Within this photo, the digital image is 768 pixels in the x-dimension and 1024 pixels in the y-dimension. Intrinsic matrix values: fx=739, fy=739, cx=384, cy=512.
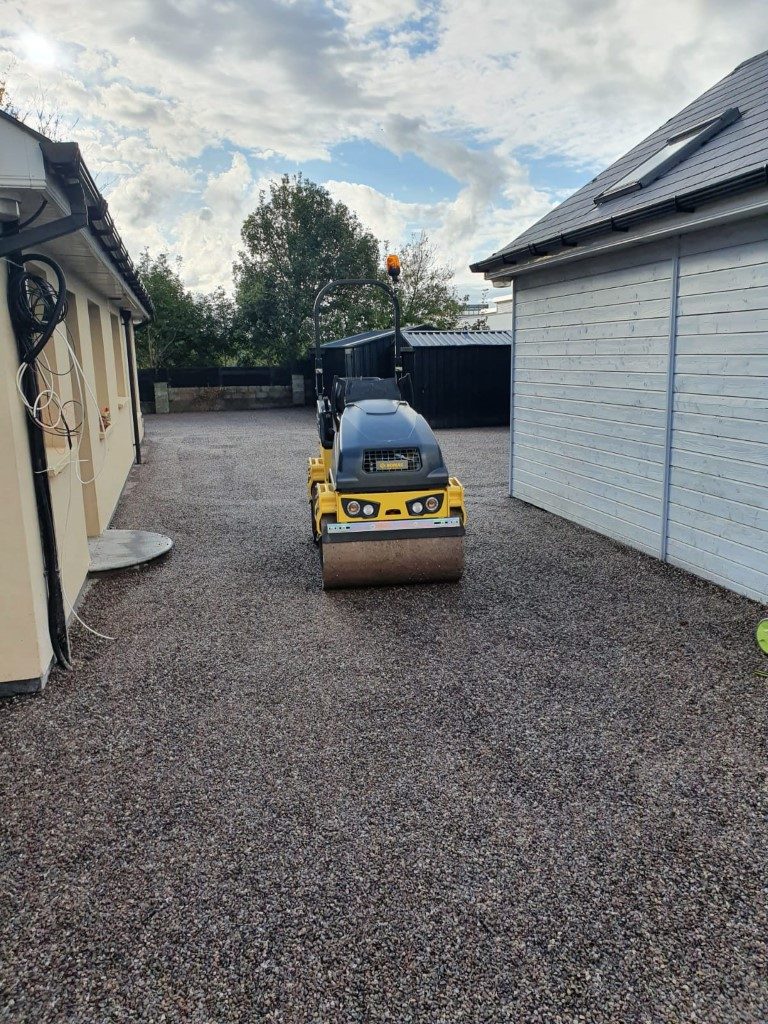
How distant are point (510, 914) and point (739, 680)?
2.32m

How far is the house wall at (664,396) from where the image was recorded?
524 centimetres

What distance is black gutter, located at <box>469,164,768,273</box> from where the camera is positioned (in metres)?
4.72

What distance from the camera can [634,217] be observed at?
227 inches

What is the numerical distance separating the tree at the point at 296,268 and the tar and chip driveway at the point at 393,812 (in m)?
20.8

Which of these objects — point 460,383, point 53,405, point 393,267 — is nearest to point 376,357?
point 460,383

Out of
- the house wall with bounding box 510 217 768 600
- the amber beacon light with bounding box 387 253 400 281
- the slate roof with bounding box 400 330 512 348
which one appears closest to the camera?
the house wall with bounding box 510 217 768 600

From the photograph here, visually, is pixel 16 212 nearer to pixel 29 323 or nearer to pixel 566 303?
pixel 29 323

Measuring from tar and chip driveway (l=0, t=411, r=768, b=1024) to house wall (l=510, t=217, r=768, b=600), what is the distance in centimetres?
67

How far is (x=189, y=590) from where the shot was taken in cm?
579

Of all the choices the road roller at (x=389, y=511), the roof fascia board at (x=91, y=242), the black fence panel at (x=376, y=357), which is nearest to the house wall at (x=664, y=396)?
the road roller at (x=389, y=511)

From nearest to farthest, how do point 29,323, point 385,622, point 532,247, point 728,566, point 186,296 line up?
point 29,323
point 385,622
point 728,566
point 532,247
point 186,296

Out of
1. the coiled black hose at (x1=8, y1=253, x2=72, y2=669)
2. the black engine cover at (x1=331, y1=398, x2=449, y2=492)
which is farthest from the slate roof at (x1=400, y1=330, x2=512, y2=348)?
the coiled black hose at (x1=8, y1=253, x2=72, y2=669)

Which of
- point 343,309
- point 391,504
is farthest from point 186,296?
point 391,504

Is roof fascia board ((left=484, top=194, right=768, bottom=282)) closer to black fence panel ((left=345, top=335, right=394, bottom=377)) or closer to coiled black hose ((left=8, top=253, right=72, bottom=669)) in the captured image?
coiled black hose ((left=8, top=253, right=72, bottom=669))
